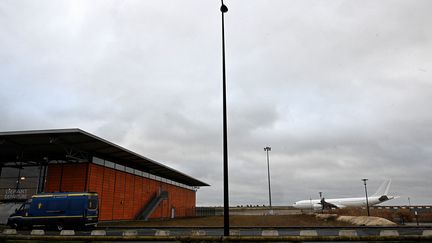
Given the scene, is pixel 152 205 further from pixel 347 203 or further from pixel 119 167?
pixel 347 203

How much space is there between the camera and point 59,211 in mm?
24750

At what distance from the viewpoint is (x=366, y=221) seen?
34844mm

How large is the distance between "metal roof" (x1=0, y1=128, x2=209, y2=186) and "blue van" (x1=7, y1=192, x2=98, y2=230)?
562 centimetres

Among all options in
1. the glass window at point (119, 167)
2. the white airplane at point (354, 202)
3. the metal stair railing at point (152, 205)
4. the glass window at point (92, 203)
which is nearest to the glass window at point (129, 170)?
the glass window at point (119, 167)

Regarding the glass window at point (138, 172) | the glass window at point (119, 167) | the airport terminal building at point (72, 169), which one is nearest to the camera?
the airport terminal building at point (72, 169)

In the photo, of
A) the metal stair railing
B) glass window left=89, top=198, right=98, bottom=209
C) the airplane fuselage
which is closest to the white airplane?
the airplane fuselage

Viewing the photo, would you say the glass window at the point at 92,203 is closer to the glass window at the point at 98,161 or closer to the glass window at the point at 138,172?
the glass window at the point at 98,161

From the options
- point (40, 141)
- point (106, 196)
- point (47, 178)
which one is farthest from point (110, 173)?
point (40, 141)

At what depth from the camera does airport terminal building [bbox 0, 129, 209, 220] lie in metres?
31.2

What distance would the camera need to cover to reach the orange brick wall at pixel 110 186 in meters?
34.2

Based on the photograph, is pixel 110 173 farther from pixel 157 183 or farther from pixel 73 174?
pixel 157 183

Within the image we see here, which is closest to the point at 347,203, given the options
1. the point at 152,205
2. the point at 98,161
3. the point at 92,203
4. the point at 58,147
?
the point at 152,205

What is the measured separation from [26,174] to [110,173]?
9.25 metres

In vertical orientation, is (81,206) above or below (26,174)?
below
